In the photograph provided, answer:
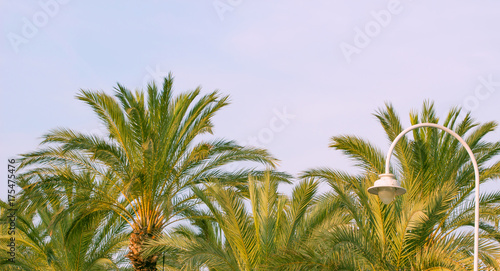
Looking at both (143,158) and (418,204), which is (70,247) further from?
(418,204)

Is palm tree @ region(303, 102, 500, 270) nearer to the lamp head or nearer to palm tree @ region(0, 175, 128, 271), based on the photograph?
the lamp head

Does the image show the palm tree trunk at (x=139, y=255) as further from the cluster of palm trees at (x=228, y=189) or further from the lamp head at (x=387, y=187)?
the lamp head at (x=387, y=187)

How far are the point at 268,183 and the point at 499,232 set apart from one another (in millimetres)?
5541

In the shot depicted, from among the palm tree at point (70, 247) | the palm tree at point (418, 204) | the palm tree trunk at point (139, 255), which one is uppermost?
the palm tree at point (70, 247)

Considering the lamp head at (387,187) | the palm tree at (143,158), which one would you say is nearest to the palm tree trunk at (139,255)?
the palm tree at (143,158)

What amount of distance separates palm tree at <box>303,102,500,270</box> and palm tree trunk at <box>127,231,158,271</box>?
171 inches

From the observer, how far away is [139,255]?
16.4 m

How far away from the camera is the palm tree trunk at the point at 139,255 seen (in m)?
16.5

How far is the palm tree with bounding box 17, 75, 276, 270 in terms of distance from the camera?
53.1 ft

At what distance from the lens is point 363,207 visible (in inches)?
540

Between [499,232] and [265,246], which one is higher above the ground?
[265,246]

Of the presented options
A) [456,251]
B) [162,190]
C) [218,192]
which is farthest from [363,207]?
[162,190]

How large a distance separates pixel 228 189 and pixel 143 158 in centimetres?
232

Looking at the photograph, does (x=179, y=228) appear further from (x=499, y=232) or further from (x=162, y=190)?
(x=499, y=232)
